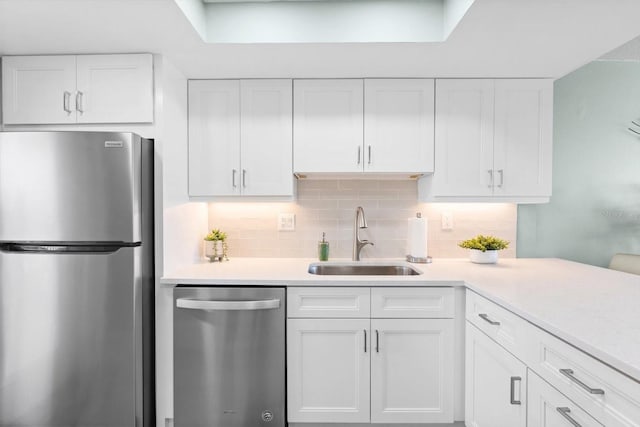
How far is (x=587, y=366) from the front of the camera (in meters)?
1.04

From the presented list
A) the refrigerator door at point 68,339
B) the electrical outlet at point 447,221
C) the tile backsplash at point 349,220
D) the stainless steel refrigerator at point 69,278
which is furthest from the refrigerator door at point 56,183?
the electrical outlet at point 447,221

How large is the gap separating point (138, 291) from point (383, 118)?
5.58ft

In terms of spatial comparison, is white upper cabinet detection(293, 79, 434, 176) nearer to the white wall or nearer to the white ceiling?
the white ceiling

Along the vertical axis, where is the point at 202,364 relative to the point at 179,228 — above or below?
below

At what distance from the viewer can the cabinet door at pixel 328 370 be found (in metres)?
1.98

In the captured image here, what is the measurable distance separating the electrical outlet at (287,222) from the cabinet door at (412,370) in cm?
97

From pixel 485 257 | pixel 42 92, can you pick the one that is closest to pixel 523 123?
pixel 485 257

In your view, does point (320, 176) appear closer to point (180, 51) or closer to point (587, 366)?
point (180, 51)

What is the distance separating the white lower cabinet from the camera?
1.98 meters

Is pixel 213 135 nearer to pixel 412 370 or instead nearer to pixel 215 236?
pixel 215 236

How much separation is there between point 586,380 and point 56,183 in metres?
2.22

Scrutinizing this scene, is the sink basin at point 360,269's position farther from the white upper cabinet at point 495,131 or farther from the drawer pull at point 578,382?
the drawer pull at point 578,382

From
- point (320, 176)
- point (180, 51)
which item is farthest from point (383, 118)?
point (180, 51)

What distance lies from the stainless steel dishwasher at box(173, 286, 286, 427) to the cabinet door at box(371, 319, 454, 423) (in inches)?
20.3
